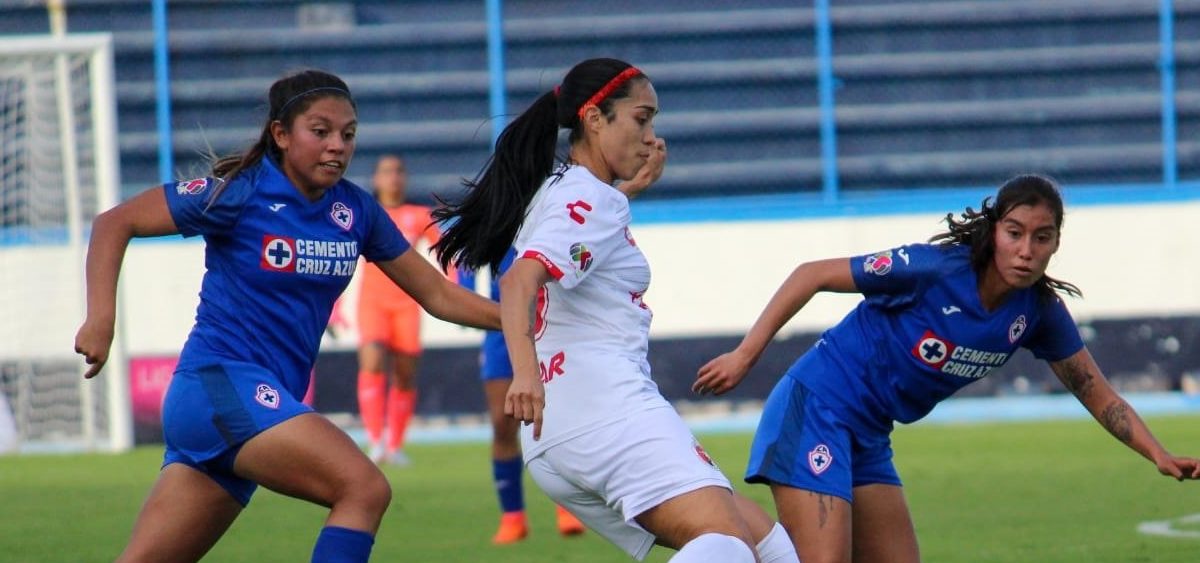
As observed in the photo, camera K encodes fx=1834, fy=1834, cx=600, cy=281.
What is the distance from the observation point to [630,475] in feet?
14.2

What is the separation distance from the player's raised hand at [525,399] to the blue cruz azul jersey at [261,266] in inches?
41.1

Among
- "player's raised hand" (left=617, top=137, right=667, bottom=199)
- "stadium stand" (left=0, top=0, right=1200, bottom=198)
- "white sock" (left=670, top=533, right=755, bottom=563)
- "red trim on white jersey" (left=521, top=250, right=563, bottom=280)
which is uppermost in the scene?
"stadium stand" (left=0, top=0, right=1200, bottom=198)

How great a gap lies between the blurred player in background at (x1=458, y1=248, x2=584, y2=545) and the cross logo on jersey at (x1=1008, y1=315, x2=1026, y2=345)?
333cm

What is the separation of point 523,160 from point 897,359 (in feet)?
4.68

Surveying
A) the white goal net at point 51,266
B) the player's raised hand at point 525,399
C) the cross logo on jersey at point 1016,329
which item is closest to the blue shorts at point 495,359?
the cross logo on jersey at point 1016,329

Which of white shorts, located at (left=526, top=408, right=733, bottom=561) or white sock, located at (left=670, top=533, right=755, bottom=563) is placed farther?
white shorts, located at (left=526, top=408, right=733, bottom=561)

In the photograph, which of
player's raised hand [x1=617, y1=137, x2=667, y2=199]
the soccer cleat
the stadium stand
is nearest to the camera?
player's raised hand [x1=617, y1=137, x2=667, y2=199]

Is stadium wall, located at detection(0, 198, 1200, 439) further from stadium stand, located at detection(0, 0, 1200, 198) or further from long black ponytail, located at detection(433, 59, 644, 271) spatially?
long black ponytail, located at detection(433, 59, 644, 271)

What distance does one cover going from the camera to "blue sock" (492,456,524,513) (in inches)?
333

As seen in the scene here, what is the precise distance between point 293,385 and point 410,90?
515 inches

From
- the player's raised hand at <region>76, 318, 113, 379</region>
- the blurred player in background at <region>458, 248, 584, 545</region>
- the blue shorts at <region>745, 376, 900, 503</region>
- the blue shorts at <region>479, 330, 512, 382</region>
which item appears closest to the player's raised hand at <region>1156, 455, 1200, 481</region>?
the blue shorts at <region>745, 376, 900, 503</region>

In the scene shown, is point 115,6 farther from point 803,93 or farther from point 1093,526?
point 1093,526

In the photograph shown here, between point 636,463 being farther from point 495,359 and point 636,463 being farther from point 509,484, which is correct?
point 495,359

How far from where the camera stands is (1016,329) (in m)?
5.36
